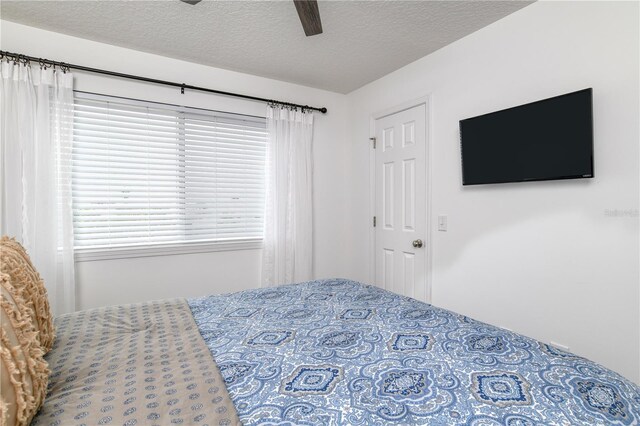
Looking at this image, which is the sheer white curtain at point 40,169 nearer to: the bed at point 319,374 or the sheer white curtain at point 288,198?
the bed at point 319,374

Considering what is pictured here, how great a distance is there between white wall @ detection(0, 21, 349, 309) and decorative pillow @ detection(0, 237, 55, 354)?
145 centimetres

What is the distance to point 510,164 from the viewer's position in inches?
84.1

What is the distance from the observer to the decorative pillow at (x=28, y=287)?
1.00 meters

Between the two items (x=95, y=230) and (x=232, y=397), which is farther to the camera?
(x=95, y=230)

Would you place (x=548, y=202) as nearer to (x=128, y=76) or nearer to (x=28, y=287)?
(x=28, y=287)

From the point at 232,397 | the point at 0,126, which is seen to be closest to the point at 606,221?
the point at 232,397

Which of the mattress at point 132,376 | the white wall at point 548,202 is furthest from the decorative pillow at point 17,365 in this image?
the white wall at point 548,202

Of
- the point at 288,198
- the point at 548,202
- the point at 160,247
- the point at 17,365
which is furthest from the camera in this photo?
the point at 288,198

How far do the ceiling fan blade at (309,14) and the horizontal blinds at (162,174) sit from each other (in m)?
1.50

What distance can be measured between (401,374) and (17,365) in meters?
0.98

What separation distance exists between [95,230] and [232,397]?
220 cm

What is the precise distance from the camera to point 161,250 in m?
2.75

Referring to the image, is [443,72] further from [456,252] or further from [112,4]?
[112,4]

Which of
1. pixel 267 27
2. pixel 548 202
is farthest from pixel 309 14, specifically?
pixel 548 202
